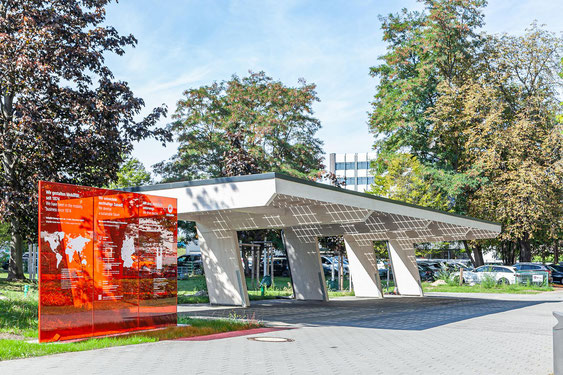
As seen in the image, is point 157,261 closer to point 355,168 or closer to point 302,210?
point 302,210

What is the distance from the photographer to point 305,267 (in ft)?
76.7

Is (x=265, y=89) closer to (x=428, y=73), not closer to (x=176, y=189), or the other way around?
(x=428, y=73)

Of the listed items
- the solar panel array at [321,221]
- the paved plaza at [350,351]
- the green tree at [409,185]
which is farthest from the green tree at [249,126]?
the paved plaza at [350,351]

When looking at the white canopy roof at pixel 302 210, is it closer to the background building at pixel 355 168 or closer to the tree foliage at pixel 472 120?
the tree foliage at pixel 472 120

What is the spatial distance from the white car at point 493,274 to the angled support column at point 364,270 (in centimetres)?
1149

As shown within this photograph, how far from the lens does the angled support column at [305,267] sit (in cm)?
2295

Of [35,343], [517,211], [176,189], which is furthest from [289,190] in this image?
[517,211]

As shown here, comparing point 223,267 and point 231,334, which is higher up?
point 223,267

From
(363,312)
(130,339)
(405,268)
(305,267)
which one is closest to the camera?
(130,339)

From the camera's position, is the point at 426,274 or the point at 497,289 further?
the point at 426,274

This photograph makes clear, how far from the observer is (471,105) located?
37250 millimetres

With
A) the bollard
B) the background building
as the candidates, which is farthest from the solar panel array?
the background building

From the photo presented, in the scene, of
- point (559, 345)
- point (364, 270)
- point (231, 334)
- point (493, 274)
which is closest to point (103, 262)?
point (231, 334)

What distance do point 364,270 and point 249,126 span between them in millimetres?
15977
